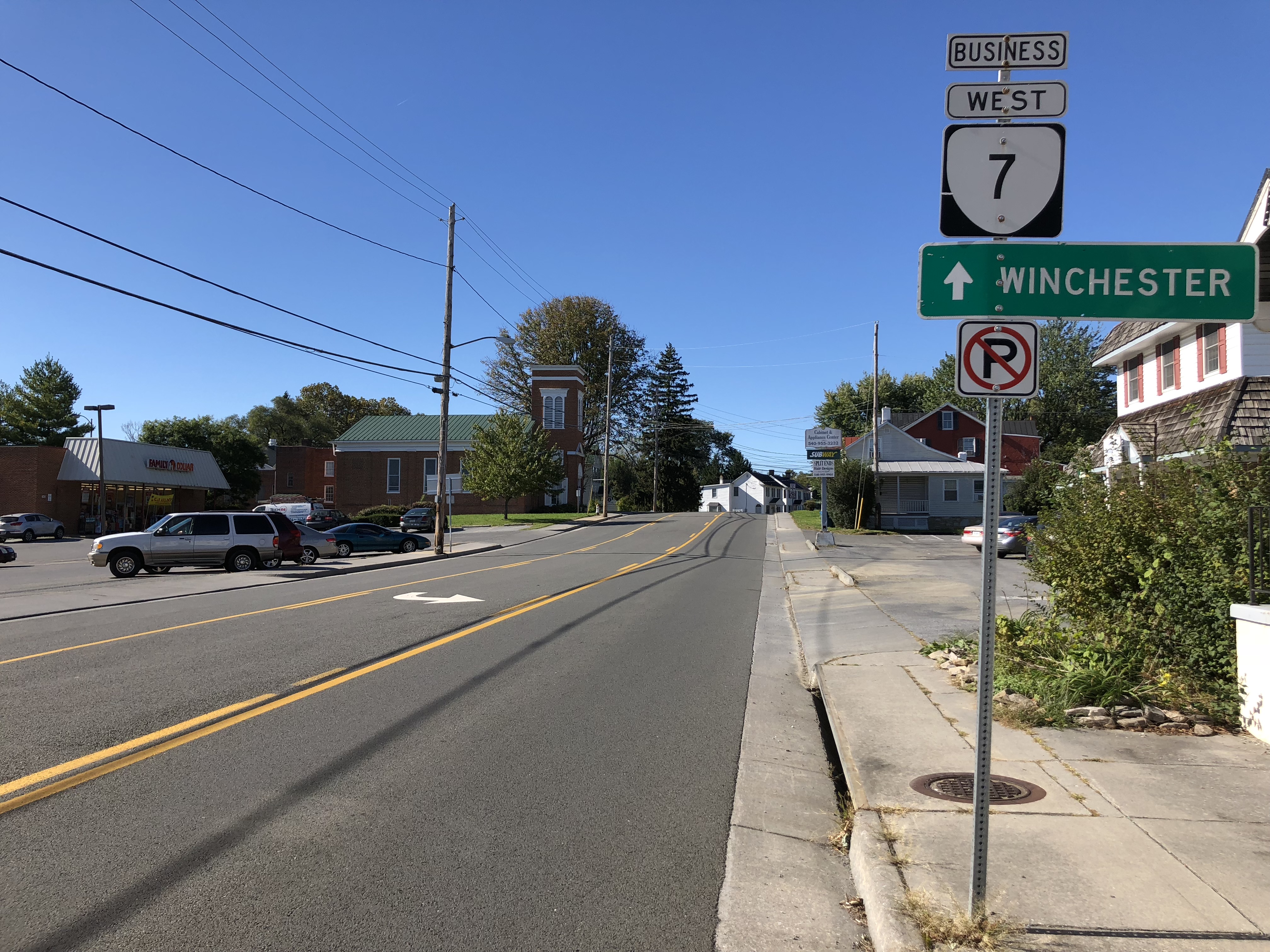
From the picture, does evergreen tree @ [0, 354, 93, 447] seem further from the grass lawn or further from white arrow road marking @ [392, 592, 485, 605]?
white arrow road marking @ [392, 592, 485, 605]

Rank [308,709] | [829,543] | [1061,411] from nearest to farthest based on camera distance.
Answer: [308,709] < [829,543] < [1061,411]

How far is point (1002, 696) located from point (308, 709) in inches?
236

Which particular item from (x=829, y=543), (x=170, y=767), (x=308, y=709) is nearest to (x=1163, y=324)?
(x=829, y=543)

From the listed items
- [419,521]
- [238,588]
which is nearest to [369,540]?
[238,588]

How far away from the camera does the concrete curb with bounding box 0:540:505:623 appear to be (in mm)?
14094

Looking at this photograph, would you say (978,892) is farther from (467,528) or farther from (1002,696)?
(467,528)

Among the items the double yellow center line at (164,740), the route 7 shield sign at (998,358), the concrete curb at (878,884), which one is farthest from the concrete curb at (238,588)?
the route 7 shield sign at (998,358)

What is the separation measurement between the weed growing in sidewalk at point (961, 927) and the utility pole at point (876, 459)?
131 feet

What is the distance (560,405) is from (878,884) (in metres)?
61.9

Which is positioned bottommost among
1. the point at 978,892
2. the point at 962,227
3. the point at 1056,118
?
the point at 978,892

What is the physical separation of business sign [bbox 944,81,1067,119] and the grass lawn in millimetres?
46484

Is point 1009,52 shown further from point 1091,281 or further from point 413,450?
point 413,450

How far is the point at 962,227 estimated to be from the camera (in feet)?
13.4

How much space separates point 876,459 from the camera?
143 feet
